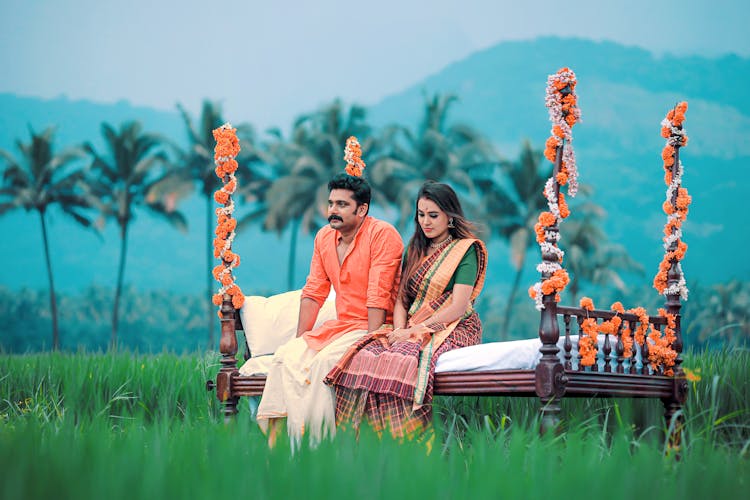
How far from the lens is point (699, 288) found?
143ft

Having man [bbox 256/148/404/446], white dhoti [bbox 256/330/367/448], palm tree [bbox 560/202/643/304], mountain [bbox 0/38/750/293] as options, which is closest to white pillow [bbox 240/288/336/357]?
man [bbox 256/148/404/446]

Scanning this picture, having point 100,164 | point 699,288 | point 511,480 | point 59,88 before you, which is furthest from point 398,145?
point 59,88

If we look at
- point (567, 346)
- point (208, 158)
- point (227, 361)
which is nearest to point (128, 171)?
point (208, 158)

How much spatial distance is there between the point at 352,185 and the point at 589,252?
90.2ft

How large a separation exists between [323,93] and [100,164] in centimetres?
3274

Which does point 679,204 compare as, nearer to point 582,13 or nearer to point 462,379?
point 462,379

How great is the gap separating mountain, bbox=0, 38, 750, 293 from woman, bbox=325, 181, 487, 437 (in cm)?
4392

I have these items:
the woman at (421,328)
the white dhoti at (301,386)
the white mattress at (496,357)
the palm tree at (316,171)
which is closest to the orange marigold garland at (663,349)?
the white mattress at (496,357)

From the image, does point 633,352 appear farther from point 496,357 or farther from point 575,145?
point 575,145

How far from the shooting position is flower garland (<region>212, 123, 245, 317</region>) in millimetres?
5227

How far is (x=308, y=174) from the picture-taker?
27250 millimetres

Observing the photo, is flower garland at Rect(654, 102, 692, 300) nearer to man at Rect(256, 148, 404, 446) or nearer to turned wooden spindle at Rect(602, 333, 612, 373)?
turned wooden spindle at Rect(602, 333, 612, 373)

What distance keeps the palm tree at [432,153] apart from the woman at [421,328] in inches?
851

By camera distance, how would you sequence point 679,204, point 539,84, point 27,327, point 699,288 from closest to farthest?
point 679,204 → point 27,327 → point 699,288 → point 539,84
